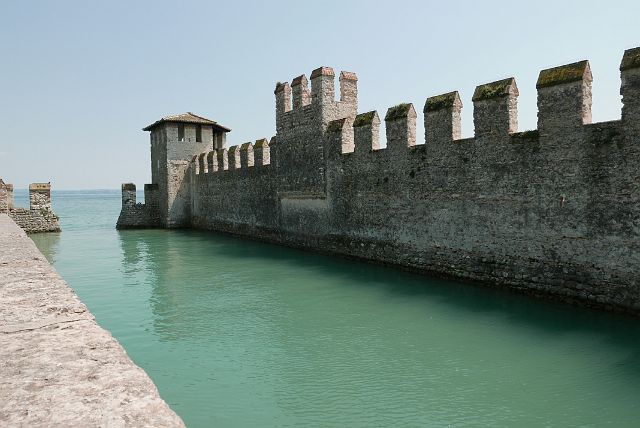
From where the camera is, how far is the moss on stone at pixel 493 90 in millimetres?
9281

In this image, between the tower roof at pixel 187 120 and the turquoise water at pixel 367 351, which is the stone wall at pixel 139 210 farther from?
the turquoise water at pixel 367 351

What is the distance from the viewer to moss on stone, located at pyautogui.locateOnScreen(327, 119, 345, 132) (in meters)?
14.0

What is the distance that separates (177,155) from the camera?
84.7ft

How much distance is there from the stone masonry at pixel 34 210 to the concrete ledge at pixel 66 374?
22617mm

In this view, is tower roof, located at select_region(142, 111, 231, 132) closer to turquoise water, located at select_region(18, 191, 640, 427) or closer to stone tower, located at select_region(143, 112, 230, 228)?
stone tower, located at select_region(143, 112, 230, 228)

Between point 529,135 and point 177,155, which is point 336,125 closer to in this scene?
point 529,135

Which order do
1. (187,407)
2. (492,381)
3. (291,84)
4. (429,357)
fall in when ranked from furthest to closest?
(291,84), (429,357), (492,381), (187,407)

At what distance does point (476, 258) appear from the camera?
10.0 meters

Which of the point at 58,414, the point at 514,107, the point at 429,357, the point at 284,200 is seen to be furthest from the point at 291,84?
the point at 58,414

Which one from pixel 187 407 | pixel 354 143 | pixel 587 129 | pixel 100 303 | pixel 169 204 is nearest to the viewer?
pixel 187 407

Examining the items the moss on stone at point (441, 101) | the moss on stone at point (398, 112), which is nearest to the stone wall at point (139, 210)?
the moss on stone at point (398, 112)

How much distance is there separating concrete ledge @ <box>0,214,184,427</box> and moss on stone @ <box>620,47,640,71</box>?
311 inches

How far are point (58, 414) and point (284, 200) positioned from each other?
586 inches

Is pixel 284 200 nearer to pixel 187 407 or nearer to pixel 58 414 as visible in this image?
pixel 187 407
